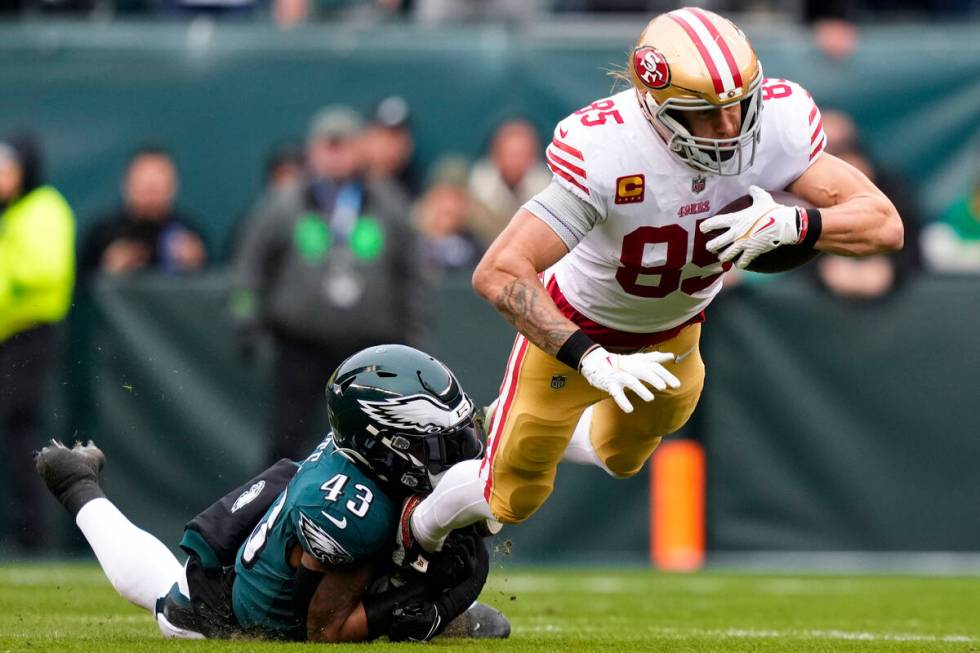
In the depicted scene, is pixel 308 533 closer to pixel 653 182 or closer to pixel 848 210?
pixel 653 182

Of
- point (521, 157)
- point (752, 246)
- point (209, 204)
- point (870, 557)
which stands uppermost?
point (752, 246)

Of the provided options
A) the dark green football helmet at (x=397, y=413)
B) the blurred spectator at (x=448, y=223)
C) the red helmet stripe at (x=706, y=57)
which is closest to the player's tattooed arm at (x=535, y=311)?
the dark green football helmet at (x=397, y=413)

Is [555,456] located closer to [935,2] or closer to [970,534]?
[970,534]

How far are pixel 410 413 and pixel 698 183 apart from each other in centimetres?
110

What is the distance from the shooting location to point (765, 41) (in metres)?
10.6

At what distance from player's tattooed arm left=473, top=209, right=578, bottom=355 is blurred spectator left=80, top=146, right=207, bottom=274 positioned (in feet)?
16.4

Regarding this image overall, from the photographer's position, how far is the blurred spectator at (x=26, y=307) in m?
8.66

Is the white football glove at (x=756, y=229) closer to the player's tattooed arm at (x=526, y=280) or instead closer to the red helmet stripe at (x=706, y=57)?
the red helmet stripe at (x=706, y=57)

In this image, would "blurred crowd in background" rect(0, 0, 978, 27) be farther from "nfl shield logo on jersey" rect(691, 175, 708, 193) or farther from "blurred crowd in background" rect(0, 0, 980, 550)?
"nfl shield logo on jersey" rect(691, 175, 708, 193)

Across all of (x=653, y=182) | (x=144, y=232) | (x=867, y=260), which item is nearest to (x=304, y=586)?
(x=653, y=182)

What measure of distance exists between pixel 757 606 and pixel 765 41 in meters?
4.76

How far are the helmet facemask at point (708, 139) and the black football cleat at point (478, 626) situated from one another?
5.05 feet

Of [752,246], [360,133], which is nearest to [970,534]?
[360,133]

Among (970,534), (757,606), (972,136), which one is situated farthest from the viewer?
(972,136)
